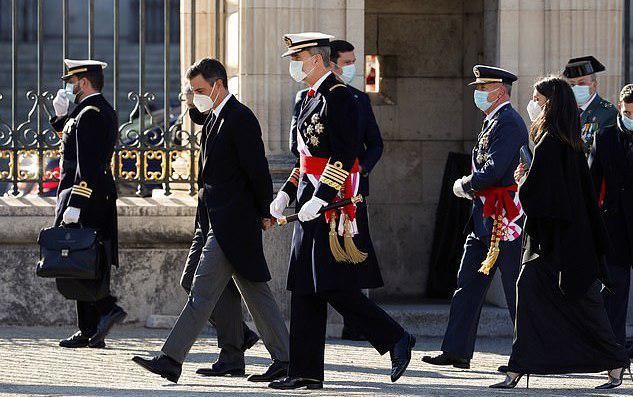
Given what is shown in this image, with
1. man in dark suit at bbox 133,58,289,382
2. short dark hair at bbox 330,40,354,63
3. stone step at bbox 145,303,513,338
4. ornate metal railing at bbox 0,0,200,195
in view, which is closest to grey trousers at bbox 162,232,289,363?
man in dark suit at bbox 133,58,289,382

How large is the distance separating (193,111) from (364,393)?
223cm

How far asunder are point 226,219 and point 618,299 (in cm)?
236

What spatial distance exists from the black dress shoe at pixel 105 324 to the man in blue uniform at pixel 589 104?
2844mm

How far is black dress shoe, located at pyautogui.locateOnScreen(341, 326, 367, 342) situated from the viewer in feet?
37.7

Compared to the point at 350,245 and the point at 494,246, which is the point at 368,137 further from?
the point at 350,245

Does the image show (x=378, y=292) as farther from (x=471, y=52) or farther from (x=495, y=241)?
(x=495, y=241)

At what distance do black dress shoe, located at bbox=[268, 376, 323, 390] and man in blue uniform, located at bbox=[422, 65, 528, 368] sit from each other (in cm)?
125

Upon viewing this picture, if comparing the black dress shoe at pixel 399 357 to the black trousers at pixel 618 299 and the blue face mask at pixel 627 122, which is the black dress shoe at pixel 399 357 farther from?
the blue face mask at pixel 627 122

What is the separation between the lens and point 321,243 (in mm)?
9031

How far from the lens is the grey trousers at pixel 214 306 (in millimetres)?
9172

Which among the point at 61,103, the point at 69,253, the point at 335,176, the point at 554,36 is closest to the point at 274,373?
the point at 335,176

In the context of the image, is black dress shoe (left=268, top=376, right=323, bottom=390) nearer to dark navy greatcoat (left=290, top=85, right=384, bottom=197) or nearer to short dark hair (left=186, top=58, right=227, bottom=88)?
short dark hair (left=186, top=58, right=227, bottom=88)

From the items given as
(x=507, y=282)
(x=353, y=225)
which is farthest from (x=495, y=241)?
(x=353, y=225)

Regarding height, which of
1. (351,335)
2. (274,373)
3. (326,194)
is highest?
(326,194)
